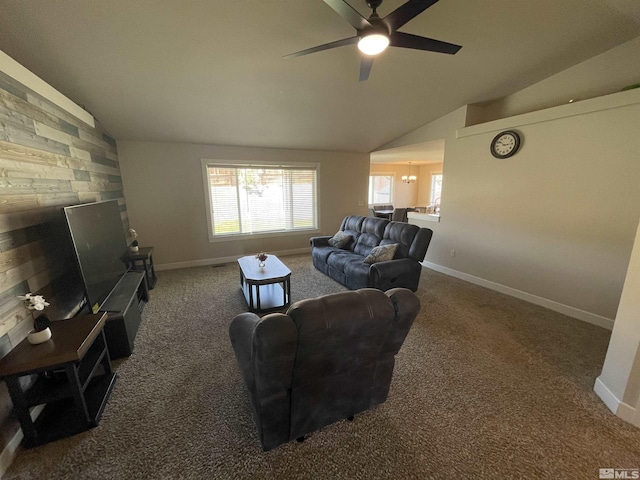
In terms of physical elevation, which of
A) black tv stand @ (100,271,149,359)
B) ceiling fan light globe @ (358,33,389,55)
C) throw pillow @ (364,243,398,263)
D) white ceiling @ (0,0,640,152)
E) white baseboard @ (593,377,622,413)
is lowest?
white baseboard @ (593,377,622,413)

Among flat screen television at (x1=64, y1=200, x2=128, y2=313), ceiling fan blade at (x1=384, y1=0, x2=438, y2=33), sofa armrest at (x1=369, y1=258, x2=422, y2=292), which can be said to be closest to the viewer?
ceiling fan blade at (x1=384, y1=0, x2=438, y2=33)

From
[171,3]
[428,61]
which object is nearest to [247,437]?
[171,3]

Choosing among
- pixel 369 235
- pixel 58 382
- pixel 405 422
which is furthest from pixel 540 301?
pixel 58 382

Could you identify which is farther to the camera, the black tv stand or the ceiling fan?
the black tv stand

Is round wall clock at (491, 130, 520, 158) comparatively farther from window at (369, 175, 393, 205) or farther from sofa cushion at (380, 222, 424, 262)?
window at (369, 175, 393, 205)

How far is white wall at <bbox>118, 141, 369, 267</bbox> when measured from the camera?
4.33m

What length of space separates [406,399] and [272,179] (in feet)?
15.2

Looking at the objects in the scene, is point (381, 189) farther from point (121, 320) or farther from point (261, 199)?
point (121, 320)

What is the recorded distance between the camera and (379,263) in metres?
3.30

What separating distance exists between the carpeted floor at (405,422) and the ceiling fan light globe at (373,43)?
2536mm

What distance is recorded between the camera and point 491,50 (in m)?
2.71

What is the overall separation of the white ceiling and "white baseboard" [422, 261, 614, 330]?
2.73 meters

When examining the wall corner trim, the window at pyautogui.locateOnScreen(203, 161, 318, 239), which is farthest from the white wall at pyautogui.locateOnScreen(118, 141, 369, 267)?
the wall corner trim

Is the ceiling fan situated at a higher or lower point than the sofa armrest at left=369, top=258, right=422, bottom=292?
higher
